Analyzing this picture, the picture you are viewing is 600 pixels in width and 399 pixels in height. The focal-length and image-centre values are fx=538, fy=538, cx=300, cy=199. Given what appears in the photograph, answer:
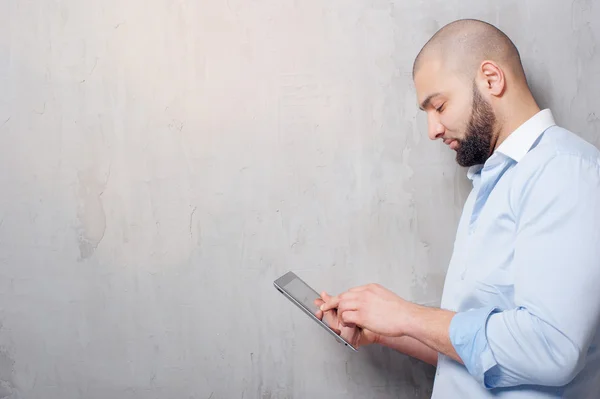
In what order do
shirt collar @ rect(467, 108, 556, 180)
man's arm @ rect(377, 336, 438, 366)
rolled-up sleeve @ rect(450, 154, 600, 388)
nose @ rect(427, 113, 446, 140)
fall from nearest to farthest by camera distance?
rolled-up sleeve @ rect(450, 154, 600, 388)
shirt collar @ rect(467, 108, 556, 180)
nose @ rect(427, 113, 446, 140)
man's arm @ rect(377, 336, 438, 366)

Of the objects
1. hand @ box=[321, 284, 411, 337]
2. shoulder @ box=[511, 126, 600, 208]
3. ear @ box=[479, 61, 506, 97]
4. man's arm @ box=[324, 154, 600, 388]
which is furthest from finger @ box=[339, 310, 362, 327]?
ear @ box=[479, 61, 506, 97]

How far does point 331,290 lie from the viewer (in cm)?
124

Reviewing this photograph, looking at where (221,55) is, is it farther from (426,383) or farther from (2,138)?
(426,383)

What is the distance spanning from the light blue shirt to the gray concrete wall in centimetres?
35

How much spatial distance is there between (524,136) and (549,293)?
11.0 inches

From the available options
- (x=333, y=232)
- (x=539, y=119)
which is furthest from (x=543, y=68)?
(x=333, y=232)

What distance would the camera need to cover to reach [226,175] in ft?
4.04

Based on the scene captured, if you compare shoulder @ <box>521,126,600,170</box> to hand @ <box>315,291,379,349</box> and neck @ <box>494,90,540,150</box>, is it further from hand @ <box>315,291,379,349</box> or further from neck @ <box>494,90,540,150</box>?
hand @ <box>315,291,379,349</box>

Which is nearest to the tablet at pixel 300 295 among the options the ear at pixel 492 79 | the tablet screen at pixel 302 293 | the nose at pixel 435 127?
the tablet screen at pixel 302 293

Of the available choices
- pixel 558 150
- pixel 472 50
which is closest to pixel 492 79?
pixel 472 50

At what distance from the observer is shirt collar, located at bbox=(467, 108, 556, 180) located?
34.7 inches

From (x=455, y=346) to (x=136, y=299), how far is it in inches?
30.2

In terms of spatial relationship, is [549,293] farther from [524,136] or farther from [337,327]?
[337,327]

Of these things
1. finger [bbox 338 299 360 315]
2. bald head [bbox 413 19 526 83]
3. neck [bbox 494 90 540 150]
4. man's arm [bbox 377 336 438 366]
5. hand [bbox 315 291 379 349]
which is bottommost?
man's arm [bbox 377 336 438 366]
